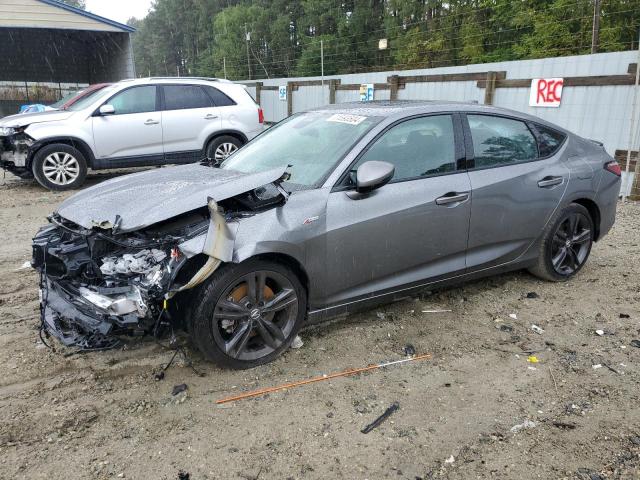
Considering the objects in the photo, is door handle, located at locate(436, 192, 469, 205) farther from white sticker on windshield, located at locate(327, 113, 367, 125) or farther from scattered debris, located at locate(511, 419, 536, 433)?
scattered debris, located at locate(511, 419, 536, 433)

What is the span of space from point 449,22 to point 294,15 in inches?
1123

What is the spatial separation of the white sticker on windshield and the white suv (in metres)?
5.03

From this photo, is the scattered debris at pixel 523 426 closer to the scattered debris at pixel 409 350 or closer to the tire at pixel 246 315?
the scattered debris at pixel 409 350

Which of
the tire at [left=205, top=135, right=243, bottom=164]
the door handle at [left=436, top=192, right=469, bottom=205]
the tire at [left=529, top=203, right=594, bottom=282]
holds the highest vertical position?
the door handle at [left=436, top=192, right=469, bottom=205]

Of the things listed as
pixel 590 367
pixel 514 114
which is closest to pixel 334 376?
pixel 590 367

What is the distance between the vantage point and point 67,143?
9.02 m

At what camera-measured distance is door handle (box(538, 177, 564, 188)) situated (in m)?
4.53

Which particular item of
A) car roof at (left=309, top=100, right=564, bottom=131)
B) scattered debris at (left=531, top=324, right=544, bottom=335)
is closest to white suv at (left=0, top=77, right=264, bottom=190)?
car roof at (left=309, top=100, right=564, bottom=131)

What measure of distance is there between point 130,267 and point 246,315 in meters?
0.74

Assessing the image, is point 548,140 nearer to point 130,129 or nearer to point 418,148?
point 418,148

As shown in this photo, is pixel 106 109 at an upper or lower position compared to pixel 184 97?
lower

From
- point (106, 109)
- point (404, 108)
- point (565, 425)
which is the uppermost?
point (404, 108)

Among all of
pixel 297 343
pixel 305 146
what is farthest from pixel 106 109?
pixel 297 343

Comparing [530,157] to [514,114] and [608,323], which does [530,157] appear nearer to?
[514,114]
